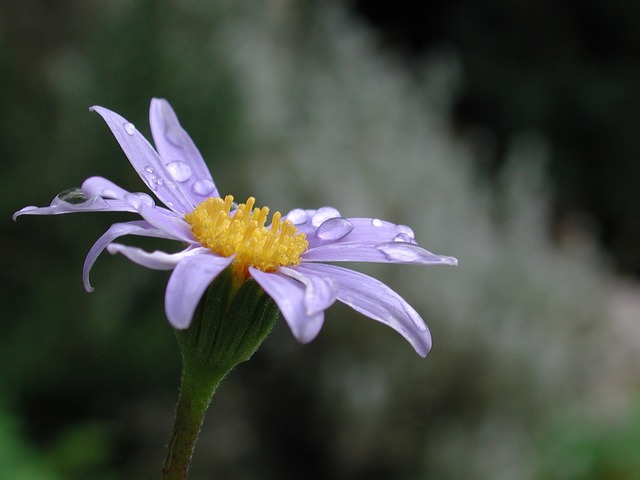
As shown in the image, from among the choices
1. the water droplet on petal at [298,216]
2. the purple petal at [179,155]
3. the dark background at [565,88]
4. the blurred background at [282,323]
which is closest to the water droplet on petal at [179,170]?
the purple petal at [179,155]

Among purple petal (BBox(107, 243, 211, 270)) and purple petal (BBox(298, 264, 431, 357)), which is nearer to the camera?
purple petal (BBox(107, 243, 211, 270))

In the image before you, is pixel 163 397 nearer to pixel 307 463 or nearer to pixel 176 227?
pixel 307 463

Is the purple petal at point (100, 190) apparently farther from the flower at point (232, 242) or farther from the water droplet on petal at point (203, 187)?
the water droplet on petal at point (203, 187)

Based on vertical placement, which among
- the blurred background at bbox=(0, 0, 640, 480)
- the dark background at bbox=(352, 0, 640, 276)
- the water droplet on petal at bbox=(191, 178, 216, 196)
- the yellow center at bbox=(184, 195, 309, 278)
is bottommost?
the yellow center at bbox=(184, 195, 309, 278)

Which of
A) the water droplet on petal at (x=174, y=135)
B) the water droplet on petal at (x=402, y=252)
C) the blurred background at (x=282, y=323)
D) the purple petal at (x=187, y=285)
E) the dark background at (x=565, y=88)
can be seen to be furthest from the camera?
the dark background at (x=565, y=88)

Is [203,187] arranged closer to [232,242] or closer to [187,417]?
[232,242]

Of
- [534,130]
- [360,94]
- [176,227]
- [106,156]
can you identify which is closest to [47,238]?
[106,156]

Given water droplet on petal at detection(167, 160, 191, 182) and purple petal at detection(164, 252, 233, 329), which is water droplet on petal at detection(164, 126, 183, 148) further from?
purple petal at detection(164, 252, 233, 329)

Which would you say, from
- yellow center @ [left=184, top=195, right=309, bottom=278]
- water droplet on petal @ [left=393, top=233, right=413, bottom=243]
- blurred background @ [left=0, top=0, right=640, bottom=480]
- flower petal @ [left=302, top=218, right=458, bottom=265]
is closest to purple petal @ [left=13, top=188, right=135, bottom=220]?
yellow center @ [left=184, top=195, right=309, bottom=278]
